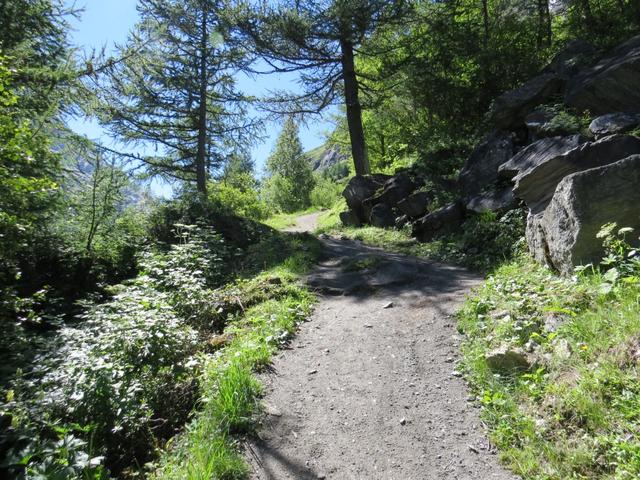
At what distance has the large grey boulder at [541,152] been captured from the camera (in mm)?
6836

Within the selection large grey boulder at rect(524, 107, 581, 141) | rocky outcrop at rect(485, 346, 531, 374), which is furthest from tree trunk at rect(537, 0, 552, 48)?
rocky outcrop at rect(485, 346, 531, 374)

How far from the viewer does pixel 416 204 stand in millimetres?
12086

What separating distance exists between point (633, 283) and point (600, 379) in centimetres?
126

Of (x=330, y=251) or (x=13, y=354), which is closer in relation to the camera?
(x=13, y=354)

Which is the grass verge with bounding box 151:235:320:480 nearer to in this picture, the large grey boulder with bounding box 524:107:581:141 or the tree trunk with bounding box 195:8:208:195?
the large grey boulder with bounding box 524:107:581:141

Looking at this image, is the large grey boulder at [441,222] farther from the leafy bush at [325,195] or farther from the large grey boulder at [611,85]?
the leafy bush at [325,195]

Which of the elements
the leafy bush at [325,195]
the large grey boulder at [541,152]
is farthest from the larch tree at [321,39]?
the leafy bush at [325,195]

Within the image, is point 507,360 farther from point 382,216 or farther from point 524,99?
point 382,216

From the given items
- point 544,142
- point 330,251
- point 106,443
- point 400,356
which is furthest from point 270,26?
point 106,443

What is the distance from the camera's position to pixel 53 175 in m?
7.34

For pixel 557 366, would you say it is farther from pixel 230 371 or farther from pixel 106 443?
pixel 106 443

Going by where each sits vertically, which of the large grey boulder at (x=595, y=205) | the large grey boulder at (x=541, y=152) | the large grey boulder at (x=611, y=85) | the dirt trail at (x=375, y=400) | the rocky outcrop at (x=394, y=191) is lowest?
the dirt trail at (x=375, y=400)

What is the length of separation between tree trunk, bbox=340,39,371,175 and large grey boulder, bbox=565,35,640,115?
834cm

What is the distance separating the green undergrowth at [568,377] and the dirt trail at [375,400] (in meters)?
0.27
